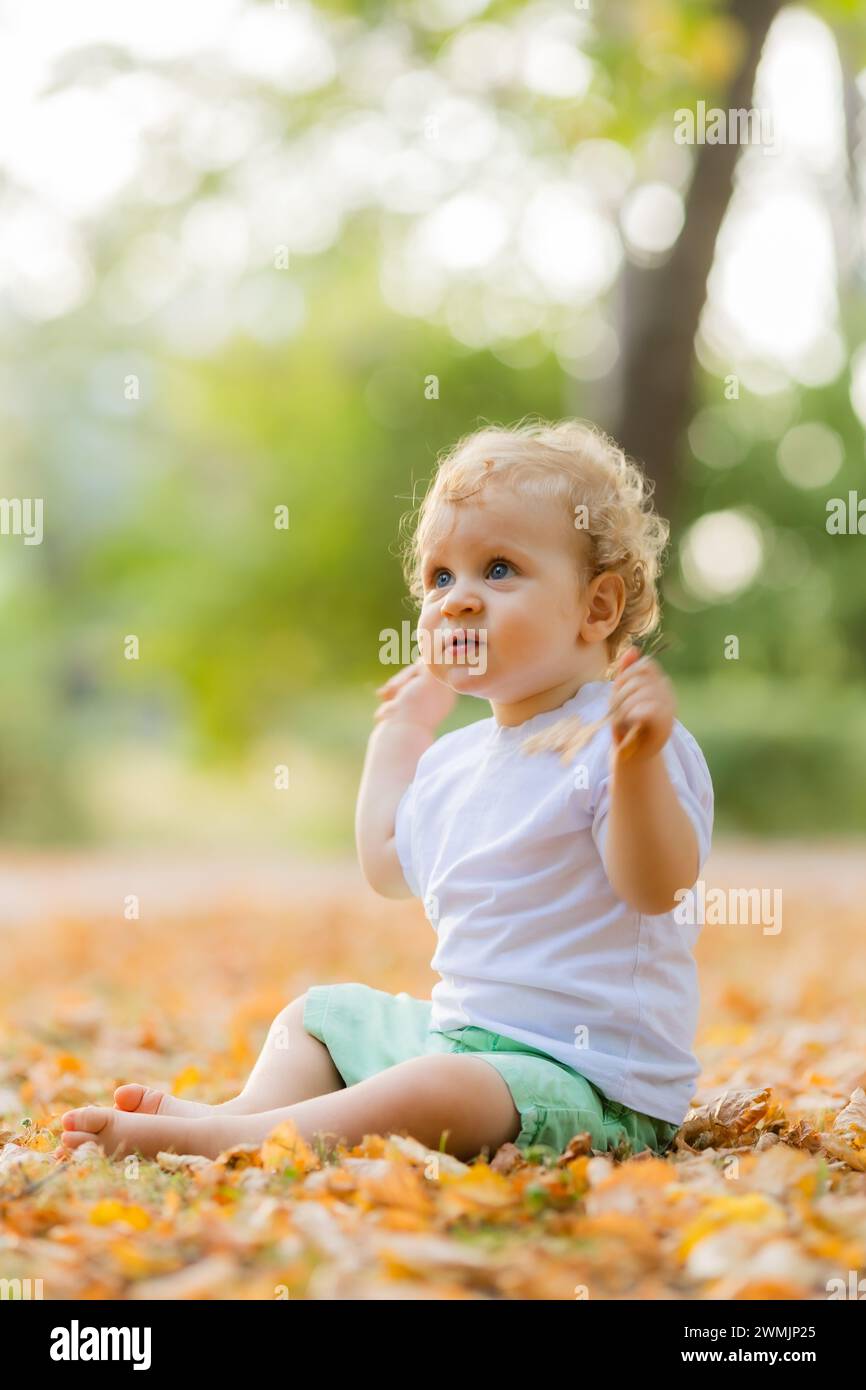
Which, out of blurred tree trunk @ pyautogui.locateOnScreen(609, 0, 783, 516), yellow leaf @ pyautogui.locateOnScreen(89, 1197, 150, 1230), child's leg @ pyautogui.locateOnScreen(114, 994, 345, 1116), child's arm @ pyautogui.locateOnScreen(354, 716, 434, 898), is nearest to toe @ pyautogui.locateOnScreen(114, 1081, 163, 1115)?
child's leg @ pyautogui.locateOnScreen(114, 994, 345, 1116)

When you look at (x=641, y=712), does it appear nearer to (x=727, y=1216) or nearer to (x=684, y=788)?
(x=684, y=788)

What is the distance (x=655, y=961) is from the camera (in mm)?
2246

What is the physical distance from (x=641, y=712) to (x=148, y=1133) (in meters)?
1.03

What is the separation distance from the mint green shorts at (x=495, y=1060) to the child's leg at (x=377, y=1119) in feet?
0.11

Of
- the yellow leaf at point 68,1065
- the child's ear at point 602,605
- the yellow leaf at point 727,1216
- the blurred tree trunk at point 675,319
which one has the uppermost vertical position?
the blurred tree trunk at point 675,319

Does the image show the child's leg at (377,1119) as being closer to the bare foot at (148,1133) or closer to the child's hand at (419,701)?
the bare foot at (148,1133)

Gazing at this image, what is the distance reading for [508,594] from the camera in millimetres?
2301

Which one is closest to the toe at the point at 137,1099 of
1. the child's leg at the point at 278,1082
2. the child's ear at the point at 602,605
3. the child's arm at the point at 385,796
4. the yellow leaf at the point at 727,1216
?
the child's leg at the point at 278,1082

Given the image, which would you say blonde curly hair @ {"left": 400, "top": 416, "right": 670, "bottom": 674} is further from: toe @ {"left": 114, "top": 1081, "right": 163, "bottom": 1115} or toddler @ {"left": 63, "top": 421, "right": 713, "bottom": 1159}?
toe @ {"left": 114, "top": 1081, "right": 163, "bottom": 1115}

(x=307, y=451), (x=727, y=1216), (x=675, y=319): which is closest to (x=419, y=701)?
(x=727, y=1216)

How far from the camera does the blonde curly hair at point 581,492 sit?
2.38 m

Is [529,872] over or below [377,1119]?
over

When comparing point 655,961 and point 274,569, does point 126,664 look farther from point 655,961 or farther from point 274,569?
point 655,961

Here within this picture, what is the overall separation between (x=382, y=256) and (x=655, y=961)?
1355cm
